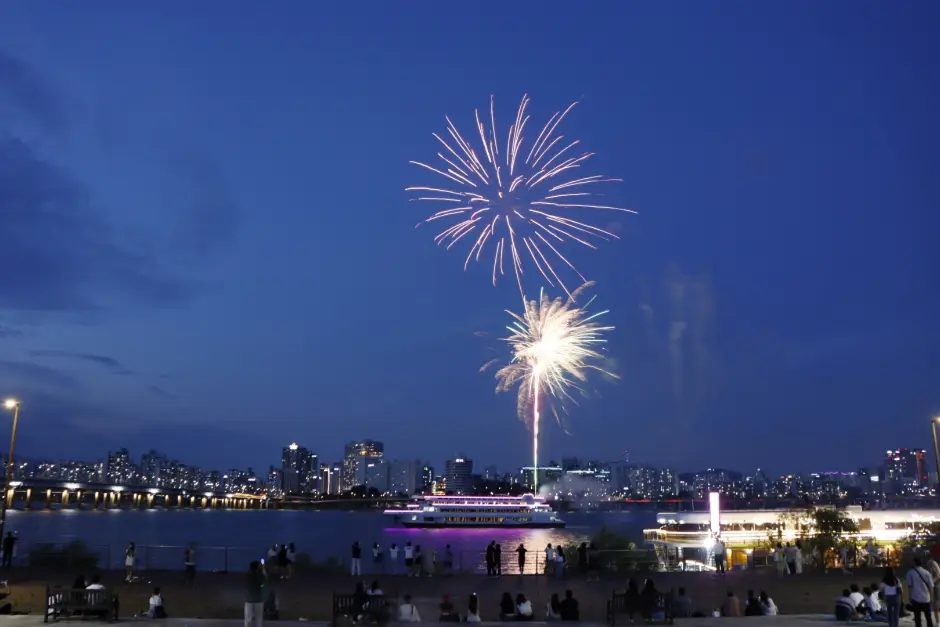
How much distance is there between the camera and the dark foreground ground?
1766cm

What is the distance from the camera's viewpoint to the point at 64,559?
2511 centimetres

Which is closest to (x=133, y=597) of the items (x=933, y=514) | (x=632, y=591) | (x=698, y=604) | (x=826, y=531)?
(x=632, y=591)

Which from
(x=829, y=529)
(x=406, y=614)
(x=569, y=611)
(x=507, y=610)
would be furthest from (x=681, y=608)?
(x=829, y=529)

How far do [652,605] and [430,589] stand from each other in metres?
8.12

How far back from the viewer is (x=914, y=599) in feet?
41.1

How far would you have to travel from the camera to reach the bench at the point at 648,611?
46.9 ft

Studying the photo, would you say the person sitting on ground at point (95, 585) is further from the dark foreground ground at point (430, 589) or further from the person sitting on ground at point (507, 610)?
the person sitting on ground at point (507, 610)

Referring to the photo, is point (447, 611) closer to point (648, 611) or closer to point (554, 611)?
point (554, 611)

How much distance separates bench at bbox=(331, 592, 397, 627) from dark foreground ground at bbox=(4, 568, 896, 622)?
228 centimetres

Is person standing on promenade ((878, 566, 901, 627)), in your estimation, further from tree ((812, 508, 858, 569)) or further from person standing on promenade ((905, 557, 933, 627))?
tree ((812, 508, 858, 569))

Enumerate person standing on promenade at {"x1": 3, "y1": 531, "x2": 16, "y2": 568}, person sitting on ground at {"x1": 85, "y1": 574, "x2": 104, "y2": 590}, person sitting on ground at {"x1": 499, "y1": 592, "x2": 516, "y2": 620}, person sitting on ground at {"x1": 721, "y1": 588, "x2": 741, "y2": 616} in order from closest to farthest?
1. person sitting on ground at {"x1": 85, "y1": 574, "x2": 104, "y2": 590}
2. person sitting on ground at {"x1": 499, "y1": 592, "x2": 516, "y2": 620}
3. person sitting on ground at {"x1": 721, "y1": 588, "x2": 741, "y2": 616}
4. person standing on promenade at {"x1": 3, "y1": 531, "x2": 16, "y2": 568}

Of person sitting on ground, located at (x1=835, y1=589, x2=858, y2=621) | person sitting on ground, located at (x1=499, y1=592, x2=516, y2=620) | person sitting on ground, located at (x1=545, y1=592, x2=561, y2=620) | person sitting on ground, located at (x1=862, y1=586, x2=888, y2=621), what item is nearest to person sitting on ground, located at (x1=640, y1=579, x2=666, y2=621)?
person sitting on ground, located at (x1=545, y1=592, x2=561, y2=620)

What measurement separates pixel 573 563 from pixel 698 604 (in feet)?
26.7

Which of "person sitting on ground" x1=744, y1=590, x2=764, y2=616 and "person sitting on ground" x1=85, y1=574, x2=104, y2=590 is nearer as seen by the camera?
"person sitting on ground" x1=85, y1=574, x2=104, y2=590
